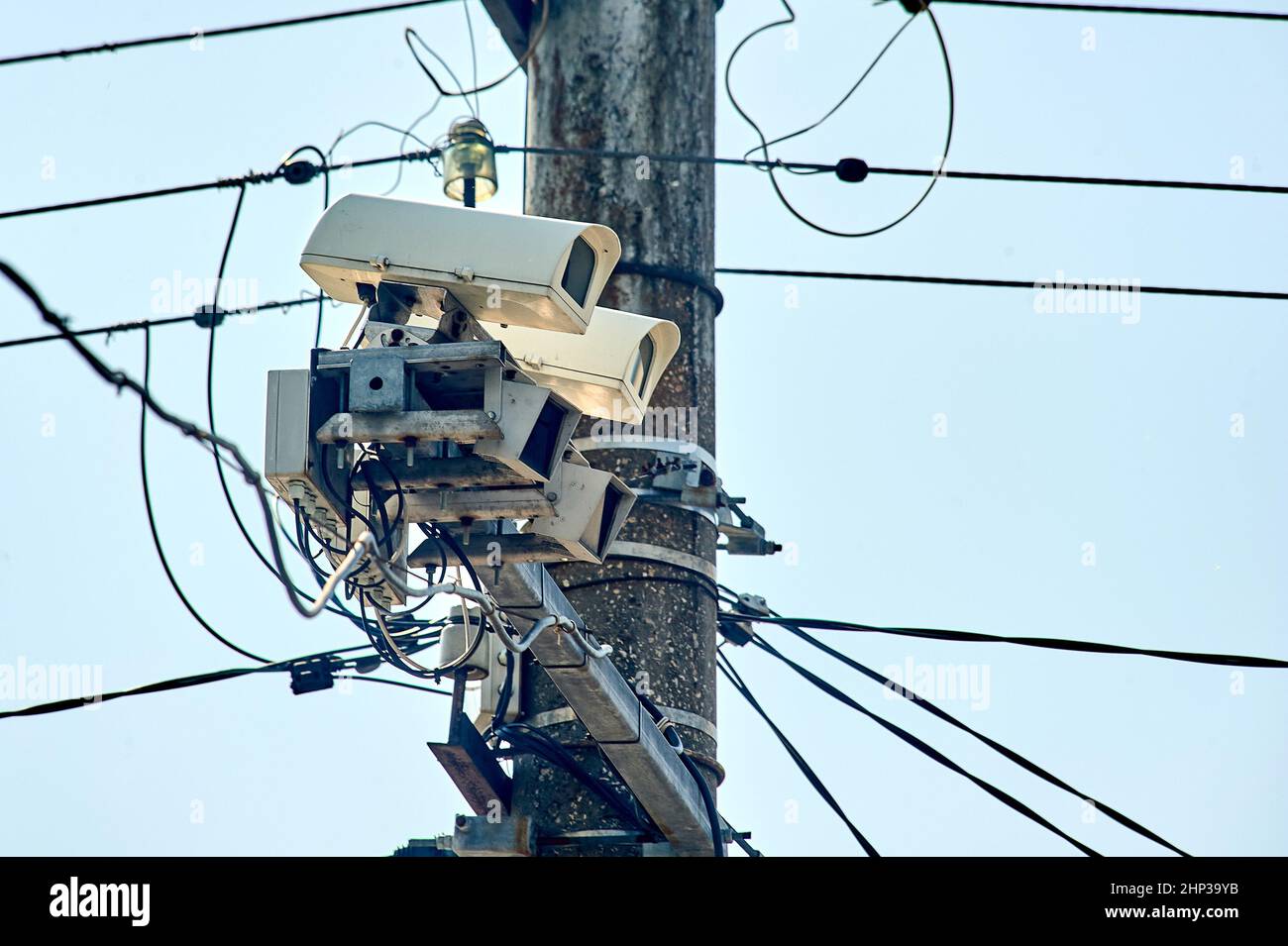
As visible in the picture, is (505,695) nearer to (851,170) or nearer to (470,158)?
(470,158)

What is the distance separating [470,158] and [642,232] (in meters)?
0.78

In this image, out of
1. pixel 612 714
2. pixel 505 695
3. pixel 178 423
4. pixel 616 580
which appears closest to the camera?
pixel 178 423

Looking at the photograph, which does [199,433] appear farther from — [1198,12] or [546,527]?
[1198,12]

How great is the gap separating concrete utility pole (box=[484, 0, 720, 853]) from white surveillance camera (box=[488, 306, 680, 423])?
0.73 metres

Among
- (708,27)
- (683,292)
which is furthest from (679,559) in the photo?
(708,27)

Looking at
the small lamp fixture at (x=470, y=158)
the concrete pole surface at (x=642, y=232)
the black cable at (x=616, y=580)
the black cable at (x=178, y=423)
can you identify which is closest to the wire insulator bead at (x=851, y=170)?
the concrete pole surface at (x=642, y=232)

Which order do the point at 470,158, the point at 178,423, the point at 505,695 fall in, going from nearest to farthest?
the point at 178,423
the point at 505,695
the point at 470,158

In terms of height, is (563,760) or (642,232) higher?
(642,232)

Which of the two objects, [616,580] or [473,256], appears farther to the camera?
[616,580]

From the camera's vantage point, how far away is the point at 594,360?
5691mm

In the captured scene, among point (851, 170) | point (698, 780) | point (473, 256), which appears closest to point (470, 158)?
point (851, 170)

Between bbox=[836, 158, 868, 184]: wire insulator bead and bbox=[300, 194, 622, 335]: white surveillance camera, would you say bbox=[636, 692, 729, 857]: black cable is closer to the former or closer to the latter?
bbox=[300, 194, 622, 335]: white surveillance camera

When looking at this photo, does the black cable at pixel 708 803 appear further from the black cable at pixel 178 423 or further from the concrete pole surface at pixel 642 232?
the black cable at pixel 178 423

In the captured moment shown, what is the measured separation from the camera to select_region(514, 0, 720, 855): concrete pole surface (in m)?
6.32
